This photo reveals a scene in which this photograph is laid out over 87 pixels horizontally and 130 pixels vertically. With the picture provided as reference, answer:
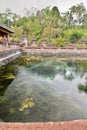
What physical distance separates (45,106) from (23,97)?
1.29m

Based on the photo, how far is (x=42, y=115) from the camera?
599 centimetres

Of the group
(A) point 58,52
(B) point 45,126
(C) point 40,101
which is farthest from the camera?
(A) point 58,52

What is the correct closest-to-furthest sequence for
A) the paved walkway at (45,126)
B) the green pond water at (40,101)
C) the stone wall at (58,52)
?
the paved walkway at (45,126), the green pond water at (40,101), the stone wall at (58,52)

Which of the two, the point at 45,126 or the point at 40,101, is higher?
the point at 45,126

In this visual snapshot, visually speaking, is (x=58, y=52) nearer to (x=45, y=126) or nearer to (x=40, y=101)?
(x=40, y=101)

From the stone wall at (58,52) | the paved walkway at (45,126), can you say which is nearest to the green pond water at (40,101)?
the paved walkway at (45,126)

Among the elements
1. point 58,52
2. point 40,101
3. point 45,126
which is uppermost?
point 45,126

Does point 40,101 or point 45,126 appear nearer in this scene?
point 45,126

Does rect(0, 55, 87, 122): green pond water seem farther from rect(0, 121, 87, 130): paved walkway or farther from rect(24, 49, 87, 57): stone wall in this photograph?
rect(24, 49, 87, 57): stone wall

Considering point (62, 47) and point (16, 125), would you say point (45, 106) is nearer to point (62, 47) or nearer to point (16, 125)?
point (16, 125)

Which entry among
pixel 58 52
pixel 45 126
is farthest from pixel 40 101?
pixel 58 52

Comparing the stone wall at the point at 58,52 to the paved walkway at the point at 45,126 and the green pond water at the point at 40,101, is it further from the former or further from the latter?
the paved walkway at the point at 45,126

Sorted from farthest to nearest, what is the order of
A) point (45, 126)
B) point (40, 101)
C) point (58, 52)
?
point (58, 52) < point (40, 101) < point (45, 126)

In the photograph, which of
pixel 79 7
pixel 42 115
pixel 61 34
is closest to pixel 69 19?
pixel 79 7
